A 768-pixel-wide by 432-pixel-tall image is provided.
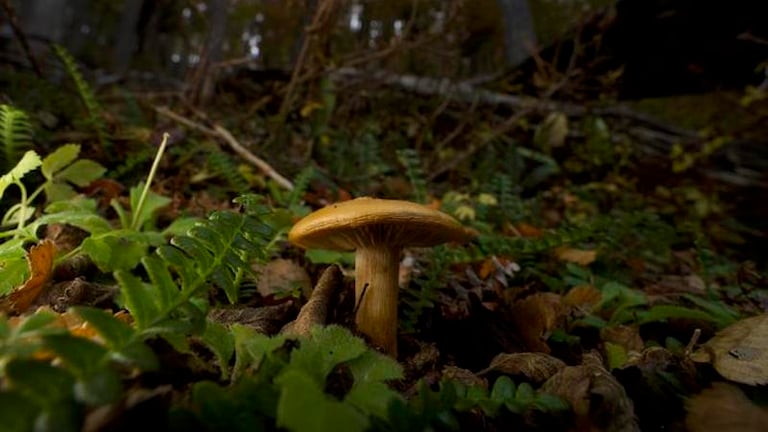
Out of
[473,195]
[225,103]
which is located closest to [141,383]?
[473,195]

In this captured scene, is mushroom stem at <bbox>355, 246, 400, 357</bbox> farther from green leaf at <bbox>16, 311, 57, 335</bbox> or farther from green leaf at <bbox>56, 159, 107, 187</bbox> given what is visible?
green leaf at <bbox>56, 159, 107, 187</bbox>

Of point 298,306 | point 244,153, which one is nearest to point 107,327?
point 298,306

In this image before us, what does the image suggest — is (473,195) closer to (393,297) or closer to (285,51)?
(393,297)

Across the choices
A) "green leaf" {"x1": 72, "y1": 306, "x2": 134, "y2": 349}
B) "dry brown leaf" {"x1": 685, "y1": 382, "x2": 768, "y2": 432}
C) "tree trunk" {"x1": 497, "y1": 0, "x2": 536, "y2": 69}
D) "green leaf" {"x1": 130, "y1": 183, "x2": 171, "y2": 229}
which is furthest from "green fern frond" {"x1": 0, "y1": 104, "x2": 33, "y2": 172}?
"tree trunk" {"x1": 497, "y1": 0, "x2": 536, "y2": 69}

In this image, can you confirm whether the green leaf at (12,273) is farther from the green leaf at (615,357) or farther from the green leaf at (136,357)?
the green leaf at (615,357)

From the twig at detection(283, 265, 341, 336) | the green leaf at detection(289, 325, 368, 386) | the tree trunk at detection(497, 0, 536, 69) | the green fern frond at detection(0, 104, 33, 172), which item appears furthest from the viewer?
the tree trunk at detection(497, 0, 536, 69)

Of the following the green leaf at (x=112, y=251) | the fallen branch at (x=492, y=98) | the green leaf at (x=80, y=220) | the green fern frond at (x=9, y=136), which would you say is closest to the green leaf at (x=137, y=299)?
the green leaf at (x=112, y=251)

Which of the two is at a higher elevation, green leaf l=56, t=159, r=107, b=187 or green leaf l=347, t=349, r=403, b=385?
green leaf l=56, t=159, r=107, b=187
